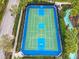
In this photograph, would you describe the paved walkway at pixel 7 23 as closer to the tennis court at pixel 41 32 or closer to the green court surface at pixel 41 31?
the tennis court at pixel 41 32

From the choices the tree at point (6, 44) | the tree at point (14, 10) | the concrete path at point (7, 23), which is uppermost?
the tree at point (14, 10)

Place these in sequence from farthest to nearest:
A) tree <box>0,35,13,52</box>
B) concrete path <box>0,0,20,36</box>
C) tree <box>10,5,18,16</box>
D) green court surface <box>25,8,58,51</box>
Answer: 1. tree <box>10,5,18,16</box>
2. concrete path <box>0,0,20,36</box>
3. green court surface <box>25,8,58,51</box>
4. tree <box>0,35,13,52</box>

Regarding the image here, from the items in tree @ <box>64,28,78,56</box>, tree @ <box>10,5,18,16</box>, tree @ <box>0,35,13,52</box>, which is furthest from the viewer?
tree @ <box>10,5,18,16</box>

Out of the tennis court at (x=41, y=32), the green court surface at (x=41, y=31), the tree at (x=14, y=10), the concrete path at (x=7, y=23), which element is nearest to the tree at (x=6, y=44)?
the tennis court at (x=41, y=32)

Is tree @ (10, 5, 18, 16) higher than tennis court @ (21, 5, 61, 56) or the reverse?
higher

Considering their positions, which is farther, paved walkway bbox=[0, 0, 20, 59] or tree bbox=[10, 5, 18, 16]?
tree bbox=[10, 5, 18, 16]

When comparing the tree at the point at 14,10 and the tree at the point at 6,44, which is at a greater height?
the tree at the point at 14,10

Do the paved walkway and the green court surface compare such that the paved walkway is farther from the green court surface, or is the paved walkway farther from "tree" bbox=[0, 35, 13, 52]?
"tree" bbox=[0, 35, 13, 52]

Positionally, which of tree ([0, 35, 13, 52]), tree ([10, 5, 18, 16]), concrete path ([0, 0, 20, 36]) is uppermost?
tree ([10, 5, 18, 16])

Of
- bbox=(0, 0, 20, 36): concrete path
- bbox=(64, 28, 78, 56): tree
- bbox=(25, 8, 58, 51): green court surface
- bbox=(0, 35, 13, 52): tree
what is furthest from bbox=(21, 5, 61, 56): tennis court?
bbox=(0, 0, 20, 36): concrete path

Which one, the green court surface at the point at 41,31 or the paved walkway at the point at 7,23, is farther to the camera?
the paved walkway at the point at 7,23
